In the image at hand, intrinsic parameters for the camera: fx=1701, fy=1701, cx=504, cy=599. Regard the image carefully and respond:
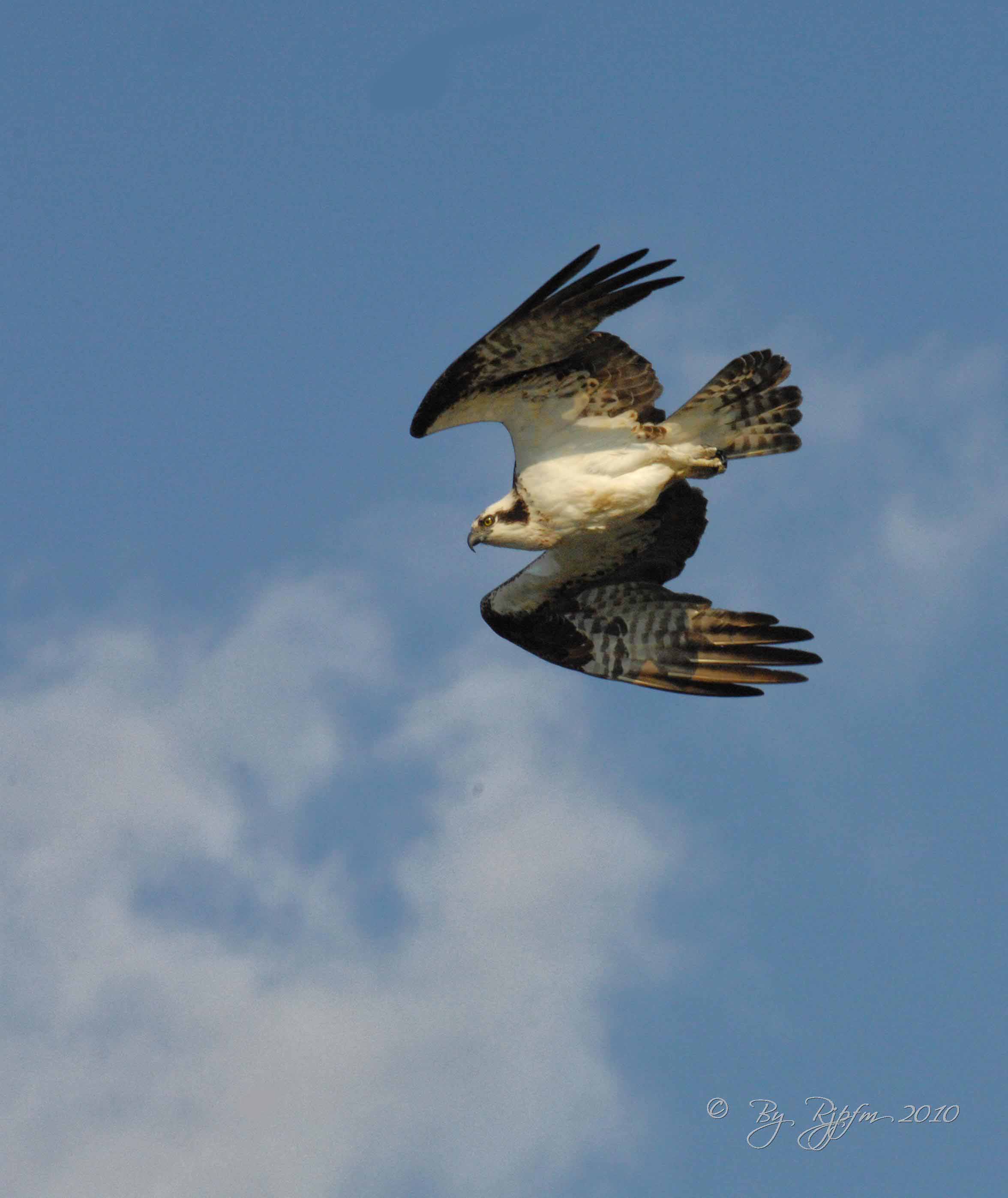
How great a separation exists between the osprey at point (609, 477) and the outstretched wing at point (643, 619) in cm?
1

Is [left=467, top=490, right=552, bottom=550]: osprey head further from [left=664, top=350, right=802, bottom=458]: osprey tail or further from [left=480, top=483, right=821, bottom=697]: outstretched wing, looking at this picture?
[left=664, top=350, right=802, bottom=458]: osprey tail

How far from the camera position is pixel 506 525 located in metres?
13.7

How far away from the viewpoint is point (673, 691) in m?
14.4

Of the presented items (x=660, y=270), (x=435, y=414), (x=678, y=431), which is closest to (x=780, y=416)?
(x=678, y=431)

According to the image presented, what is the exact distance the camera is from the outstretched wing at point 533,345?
12414 millimetres

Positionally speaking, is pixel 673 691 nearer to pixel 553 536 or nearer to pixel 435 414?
pixel 553 536

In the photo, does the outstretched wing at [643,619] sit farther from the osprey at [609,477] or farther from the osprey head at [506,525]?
the osprey head at [506,525]

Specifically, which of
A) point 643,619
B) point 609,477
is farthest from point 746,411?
point 643,619

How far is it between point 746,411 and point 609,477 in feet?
4.00

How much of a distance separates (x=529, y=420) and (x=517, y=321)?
3.41 feet

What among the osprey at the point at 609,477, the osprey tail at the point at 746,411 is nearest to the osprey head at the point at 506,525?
the osprey at the point at 609,477

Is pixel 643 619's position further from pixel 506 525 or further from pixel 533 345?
pixel 533 345

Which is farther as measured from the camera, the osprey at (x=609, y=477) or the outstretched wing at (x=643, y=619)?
the outstretched wing at (x=643, y=619)

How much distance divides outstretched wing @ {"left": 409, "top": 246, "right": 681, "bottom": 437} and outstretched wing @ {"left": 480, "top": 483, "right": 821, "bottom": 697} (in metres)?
1.52
